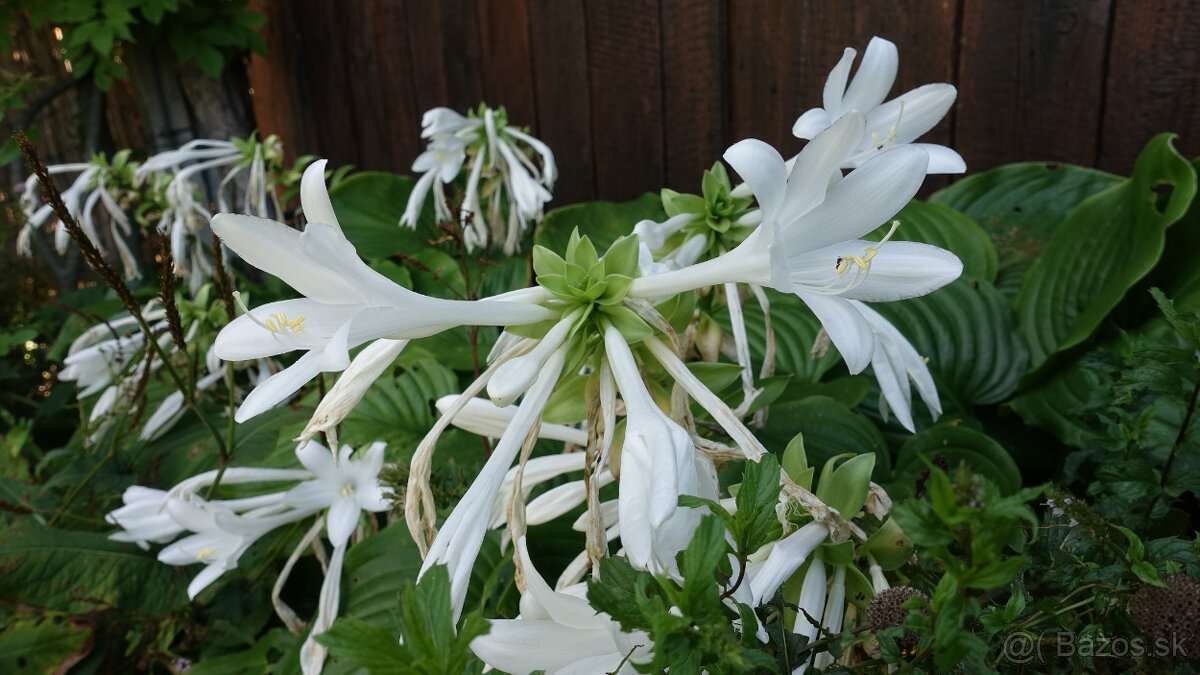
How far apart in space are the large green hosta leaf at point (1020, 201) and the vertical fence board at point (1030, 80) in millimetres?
135

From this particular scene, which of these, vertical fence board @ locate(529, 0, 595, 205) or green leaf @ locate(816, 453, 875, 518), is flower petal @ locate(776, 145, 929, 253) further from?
vertical fence board @ locate(529, 0, 595, 205)

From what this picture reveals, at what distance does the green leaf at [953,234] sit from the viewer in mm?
1477

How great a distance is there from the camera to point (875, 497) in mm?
709

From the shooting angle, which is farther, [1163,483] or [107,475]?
[107,475]

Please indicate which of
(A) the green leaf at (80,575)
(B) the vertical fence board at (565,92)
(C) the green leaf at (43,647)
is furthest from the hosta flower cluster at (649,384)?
(B) the vertical fence board at (565,92)

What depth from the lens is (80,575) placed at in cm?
123

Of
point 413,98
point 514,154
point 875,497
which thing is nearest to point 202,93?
point 413,98

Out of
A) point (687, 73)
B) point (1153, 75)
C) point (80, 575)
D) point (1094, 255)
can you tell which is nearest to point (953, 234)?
point (1094, 255)

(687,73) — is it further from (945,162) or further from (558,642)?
(558,642)

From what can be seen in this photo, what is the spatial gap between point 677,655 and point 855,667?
0.15 meters

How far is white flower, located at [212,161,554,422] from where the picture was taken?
544mm

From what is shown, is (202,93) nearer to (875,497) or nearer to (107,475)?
(107,475)

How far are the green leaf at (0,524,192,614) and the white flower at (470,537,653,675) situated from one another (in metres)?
0.93

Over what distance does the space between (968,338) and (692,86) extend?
1091 millimetres
